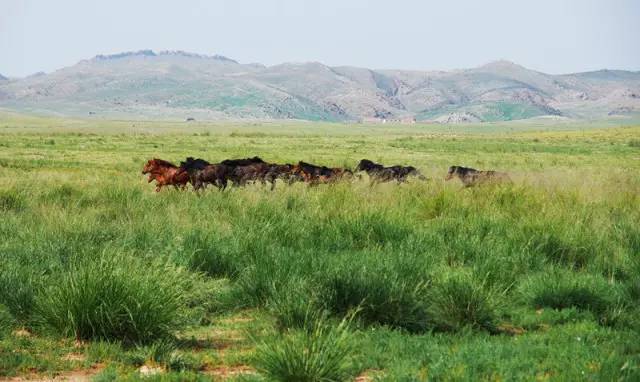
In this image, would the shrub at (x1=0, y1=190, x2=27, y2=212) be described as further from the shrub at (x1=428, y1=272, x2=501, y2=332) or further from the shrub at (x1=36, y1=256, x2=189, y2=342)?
the shrub at (x1=428, y1=272, x2=501, y2=332)

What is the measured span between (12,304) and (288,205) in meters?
7.29

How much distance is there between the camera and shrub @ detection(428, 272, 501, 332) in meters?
6.91

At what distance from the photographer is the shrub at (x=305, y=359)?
16.4ft

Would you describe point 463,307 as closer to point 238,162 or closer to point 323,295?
point 323,295

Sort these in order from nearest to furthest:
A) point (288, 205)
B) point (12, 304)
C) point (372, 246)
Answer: point (12, 304)
point (372, 246)
point (288, 205)

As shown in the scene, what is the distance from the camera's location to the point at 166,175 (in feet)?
59.2

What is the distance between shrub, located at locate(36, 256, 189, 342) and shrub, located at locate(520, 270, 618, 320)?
4.01 m

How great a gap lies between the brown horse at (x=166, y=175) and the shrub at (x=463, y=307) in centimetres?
1118

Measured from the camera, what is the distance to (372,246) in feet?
Answer: 33.0

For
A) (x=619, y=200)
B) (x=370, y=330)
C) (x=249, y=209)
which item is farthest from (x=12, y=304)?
(x=619, y=200)

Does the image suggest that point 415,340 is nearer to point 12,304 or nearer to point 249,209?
point 12,304

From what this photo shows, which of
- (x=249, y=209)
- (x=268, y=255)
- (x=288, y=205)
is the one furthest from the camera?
(x=288, y=205)

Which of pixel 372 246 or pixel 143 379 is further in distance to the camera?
pixel 372 246

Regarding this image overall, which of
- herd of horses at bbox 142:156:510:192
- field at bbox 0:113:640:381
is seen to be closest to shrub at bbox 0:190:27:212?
field at bbox 0:113:640:381
